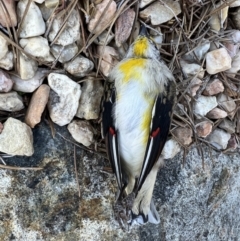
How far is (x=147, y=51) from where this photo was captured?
2129 millimetres

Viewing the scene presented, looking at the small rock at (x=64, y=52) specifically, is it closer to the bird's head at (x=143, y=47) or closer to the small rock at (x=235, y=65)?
the bird's head at (x=143, y=47)

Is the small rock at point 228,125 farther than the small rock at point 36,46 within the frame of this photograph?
Yes

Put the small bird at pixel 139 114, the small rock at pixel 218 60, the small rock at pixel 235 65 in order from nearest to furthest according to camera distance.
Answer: the small bird at pixel 139 114 < the small rock at pixel 218 60 < the small rock at pixel 235 65

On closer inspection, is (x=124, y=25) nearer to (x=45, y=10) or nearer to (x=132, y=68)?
(x=132, y=68)

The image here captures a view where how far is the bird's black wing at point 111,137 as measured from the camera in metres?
2.03

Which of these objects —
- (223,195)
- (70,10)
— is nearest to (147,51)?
(70,10)

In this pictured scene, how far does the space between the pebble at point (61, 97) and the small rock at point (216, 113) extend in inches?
25.5

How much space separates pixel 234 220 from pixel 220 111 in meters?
0.54

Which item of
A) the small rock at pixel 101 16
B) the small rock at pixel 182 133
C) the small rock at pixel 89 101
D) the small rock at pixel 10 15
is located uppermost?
the small rock at pixel 10 15

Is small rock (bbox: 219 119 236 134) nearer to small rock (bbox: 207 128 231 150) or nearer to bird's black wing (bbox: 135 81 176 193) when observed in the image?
small rock (bbox: 207 128 231 150)

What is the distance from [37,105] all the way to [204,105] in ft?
2.43

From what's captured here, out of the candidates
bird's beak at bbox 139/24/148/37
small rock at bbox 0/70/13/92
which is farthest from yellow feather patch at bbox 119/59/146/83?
small rock at bbox 0/70/13/92

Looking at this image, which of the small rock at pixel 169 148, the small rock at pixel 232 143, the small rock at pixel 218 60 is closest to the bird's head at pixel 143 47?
the small rock at pixel 218 60

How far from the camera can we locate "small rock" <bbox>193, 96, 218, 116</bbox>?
2.30 meters
